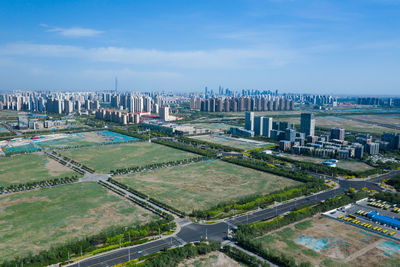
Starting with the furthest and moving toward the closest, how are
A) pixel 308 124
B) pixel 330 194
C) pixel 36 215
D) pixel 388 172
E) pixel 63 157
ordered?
pixel 308 124, pixel 63 157, pixel 388 172, pixel 330 194, pixel 36 215

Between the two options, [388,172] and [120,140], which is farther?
[120,140]

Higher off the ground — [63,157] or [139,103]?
[139,103]

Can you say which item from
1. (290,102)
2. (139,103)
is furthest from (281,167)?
(290,102)

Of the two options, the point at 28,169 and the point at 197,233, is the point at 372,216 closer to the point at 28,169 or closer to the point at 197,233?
the point at 197,233

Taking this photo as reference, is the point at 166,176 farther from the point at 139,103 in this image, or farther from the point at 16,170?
the point at 139,103

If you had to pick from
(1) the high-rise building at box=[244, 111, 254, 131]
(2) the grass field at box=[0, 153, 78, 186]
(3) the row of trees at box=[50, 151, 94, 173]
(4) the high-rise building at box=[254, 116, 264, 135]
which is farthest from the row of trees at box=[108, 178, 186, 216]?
(1) the high-rise building at box=[244, 111, 254, 131]

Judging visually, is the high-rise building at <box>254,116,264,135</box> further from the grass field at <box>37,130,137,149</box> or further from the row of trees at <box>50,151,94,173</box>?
the row of trees at <box>50,151,94,173</box>

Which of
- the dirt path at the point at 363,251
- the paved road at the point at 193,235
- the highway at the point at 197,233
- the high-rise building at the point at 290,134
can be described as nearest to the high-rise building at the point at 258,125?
the high-rise building at the point at 290,134
